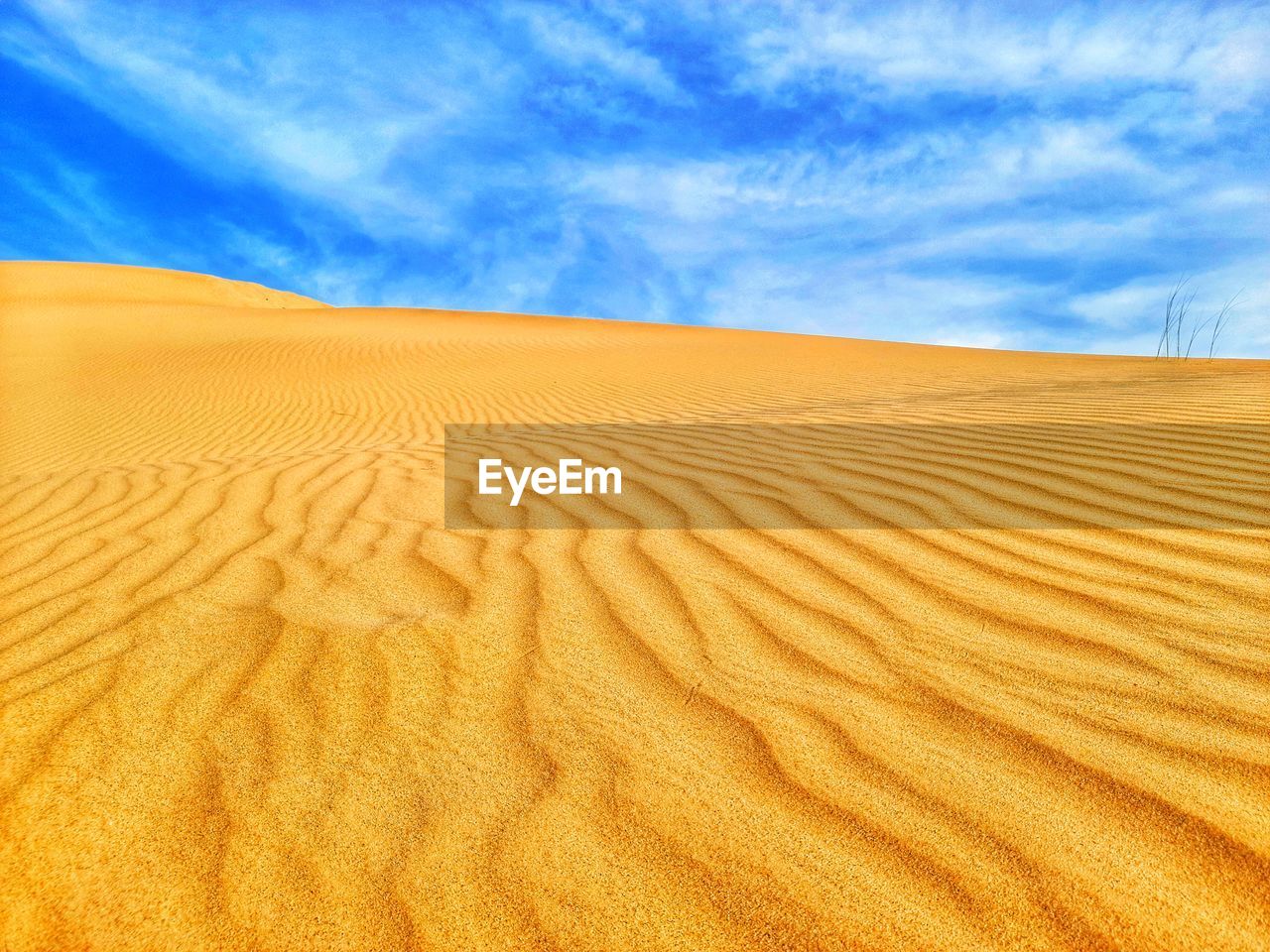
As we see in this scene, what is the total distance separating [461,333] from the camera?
20.7 m

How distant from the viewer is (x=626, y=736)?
1.58 metres

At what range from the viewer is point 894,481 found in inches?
138

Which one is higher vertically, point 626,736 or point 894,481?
point 894,481

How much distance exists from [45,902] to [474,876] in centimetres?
70

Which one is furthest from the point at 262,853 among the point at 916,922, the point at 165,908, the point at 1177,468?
the point at 1177,468

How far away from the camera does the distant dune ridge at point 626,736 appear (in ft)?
3.75

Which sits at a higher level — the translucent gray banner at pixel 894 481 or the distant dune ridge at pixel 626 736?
the translucent gray banner at pixel 894 481

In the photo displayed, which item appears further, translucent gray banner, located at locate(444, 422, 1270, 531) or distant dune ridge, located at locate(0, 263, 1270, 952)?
translucent gray banner, located at locate(444, 422, 1270, 531)

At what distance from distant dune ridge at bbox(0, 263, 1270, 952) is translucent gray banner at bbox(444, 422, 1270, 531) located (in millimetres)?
219

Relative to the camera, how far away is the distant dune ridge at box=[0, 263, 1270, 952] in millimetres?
1143

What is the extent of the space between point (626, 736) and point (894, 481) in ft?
7.75

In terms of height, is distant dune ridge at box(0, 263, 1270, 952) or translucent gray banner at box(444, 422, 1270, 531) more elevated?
translucent gray banner at box(444, 422, 1270, 531)

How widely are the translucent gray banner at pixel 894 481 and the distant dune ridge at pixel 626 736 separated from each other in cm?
22

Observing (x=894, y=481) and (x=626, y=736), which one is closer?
(x=626, y=736)
